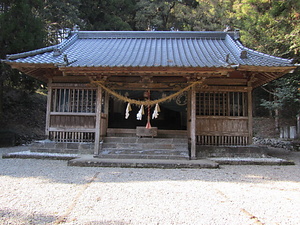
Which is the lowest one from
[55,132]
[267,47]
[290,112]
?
[55,132]

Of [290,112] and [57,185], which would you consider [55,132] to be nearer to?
[57,185]

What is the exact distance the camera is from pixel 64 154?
754cm

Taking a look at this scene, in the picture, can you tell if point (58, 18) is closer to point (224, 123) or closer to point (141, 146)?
point (141, 146)

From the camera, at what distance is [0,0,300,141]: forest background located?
10680mm

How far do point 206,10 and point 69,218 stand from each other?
21.2 meters

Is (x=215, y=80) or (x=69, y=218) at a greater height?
(x=215, y=80)

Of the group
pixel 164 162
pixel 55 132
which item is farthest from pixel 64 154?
pixel 164 162

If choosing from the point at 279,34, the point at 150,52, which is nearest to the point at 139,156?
the point at 150,52

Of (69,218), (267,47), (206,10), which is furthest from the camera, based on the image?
(206,10)

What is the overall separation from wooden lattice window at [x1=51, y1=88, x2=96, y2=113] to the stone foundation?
1.19 meters

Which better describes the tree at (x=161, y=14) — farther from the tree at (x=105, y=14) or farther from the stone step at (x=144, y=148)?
the stone step at (x=144, y=148)

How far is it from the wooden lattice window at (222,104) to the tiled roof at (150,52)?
4.11ft

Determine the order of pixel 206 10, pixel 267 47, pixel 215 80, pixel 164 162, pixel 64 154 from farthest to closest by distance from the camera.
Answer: pixel 206 10, pixel 267 47, pixel 215 80, pixel 64 154, pixel 164 162

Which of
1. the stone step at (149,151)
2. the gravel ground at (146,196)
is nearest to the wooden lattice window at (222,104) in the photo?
the stone step at (149,151)
